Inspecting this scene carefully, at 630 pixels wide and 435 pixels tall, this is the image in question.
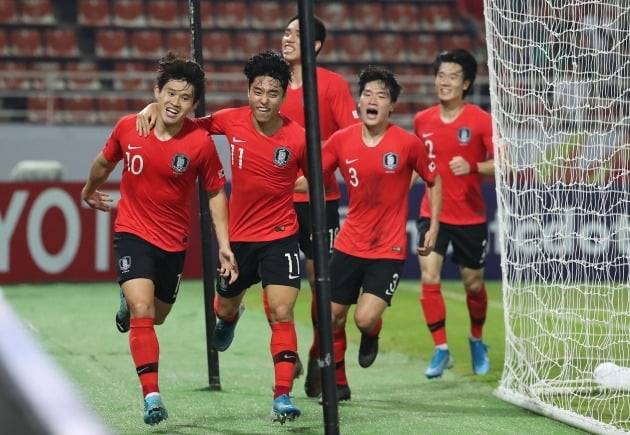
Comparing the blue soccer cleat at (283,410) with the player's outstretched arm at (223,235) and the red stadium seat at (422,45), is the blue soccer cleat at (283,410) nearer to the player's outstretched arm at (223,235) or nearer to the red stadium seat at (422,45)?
the player's outstretched arm at (223,235)

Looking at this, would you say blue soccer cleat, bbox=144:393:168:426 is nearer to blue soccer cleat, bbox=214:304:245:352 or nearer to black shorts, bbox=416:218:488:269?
blue soccer cleat, bbox=214:304:245:352

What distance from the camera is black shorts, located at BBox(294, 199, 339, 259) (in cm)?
586

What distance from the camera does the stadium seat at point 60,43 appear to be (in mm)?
17484

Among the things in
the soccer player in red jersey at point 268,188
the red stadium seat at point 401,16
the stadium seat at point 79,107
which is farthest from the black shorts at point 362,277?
the red stadium seat at point 401,16

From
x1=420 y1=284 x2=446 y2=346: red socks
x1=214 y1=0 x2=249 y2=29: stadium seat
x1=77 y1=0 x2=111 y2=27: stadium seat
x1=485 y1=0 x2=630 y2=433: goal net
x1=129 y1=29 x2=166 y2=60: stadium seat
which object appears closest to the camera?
x1=485 y1=0 x2=630 y2=433: goal net

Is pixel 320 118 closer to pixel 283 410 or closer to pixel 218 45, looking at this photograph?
pixel 283 410

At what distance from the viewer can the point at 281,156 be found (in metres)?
5.18

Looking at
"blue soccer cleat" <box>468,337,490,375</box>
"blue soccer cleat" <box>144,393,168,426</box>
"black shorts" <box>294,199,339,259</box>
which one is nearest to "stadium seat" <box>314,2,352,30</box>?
"blue soccer cleat" <box>468,337,490,375</box>

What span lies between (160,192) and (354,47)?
14.2m

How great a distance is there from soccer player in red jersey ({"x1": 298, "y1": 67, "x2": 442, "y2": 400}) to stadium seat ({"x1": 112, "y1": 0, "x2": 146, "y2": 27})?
13.1 metres

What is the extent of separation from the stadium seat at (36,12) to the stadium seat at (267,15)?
3.32 m

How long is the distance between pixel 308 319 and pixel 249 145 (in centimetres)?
496

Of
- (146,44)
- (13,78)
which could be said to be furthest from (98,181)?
→ (146,44)

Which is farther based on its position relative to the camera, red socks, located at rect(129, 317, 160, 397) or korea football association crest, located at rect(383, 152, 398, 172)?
korea football association crest, located at rect(383, 152, 398, 172)
